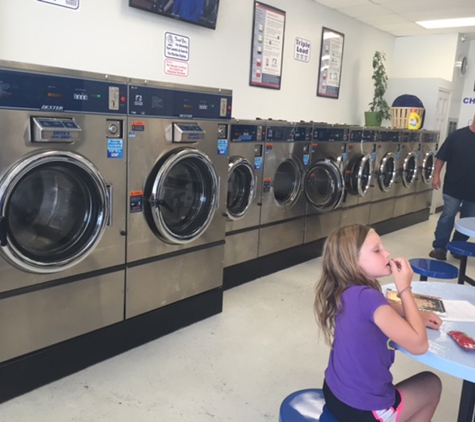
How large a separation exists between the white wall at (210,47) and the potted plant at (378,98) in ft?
0.43

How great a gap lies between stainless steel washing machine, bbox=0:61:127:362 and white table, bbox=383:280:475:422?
61.2 inches

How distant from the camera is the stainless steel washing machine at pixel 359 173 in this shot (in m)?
5.30

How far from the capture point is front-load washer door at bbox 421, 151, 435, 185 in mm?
7070

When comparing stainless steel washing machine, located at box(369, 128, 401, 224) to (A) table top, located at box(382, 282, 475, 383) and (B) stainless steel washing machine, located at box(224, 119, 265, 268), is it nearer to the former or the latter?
(B) stainless steel washing machine, located at box(224, 119, 265, 268)

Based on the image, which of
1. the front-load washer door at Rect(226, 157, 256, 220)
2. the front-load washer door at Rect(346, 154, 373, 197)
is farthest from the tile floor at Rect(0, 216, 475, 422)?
the front-load washer door at Rect(346, 154, 373, 197)

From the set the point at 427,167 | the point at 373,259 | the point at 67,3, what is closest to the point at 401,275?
the point at 373,259

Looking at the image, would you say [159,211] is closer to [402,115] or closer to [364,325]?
[364,325]

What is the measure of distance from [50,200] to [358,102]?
5415 mm

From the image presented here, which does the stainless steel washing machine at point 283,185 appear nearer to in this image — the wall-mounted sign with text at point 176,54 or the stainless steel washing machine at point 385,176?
the wall-mounted sign with text at point 176,54

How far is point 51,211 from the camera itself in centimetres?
251

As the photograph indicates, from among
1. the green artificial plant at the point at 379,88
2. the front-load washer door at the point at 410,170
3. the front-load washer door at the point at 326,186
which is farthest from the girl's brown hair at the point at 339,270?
the green artificial plant at the point at 379,88

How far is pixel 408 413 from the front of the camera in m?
1.66

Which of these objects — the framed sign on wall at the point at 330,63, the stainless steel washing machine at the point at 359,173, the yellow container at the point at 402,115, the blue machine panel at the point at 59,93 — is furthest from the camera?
the yellow container at the point at 402,115

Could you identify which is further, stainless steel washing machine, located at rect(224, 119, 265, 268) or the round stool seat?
stainless steel washing machine, located at rect(224, 119, 265, 268)
